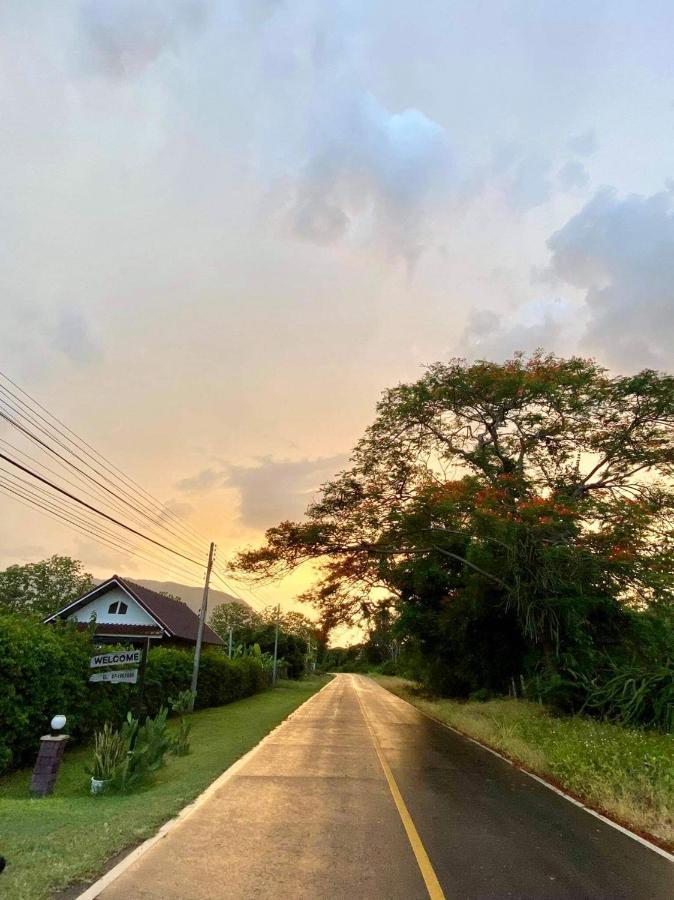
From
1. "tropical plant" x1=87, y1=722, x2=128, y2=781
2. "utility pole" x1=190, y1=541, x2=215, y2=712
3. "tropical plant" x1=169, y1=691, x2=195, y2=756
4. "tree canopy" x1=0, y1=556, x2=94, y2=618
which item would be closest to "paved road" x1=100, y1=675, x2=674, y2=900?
"tropical plant" x1=87, y1=722, x2=128, y2=781

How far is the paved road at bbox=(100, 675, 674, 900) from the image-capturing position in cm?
539

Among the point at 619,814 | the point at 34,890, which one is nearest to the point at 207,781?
the point at 34,890

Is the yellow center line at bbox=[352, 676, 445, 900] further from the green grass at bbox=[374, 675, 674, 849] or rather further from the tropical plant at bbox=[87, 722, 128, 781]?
the tropical plant at bbox=[87, 722, 128, 781]

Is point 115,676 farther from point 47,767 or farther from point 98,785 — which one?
point 98,785

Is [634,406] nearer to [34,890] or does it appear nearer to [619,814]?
[619,814]

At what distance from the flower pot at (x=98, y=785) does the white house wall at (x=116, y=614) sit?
101 feet

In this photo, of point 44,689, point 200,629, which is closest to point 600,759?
point 44,689

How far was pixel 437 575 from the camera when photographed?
1142 inches

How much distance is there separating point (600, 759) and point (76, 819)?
9318 millimetres

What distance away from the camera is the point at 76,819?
279 inches

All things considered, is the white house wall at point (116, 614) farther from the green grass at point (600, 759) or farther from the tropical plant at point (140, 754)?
the tropical plant at point (140, 754)

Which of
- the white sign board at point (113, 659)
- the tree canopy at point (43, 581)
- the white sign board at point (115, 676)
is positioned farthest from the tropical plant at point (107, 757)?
the tree canopy at point (43, 581)

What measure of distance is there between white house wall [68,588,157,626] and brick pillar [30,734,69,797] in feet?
100

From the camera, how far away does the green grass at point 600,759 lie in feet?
28.7
